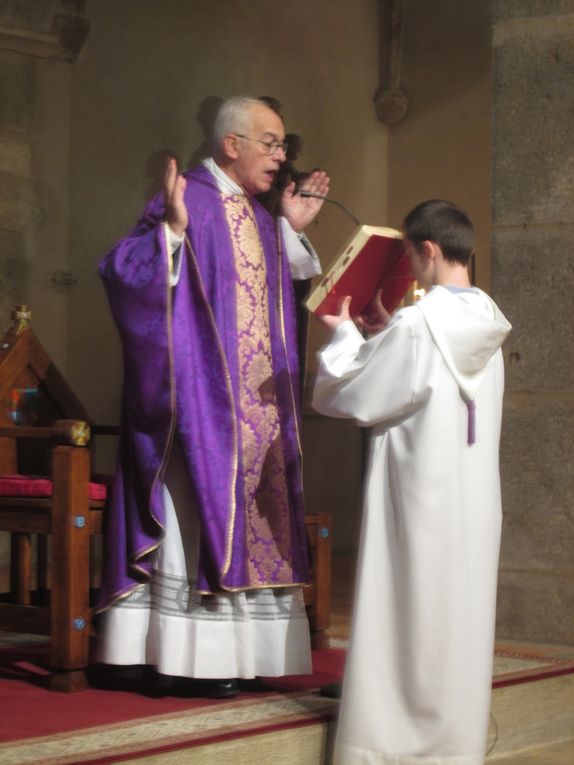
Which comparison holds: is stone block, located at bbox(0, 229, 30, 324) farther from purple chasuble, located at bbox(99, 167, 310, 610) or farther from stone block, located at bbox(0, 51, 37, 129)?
purple chasuble, located at bbox(99, 167, 310, 610)

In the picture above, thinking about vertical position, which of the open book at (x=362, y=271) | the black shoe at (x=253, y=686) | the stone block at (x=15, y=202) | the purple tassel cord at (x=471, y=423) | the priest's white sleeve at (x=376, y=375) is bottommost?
the black shoe at (x=253, y=686)

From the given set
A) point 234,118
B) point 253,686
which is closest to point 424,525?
point 253,686

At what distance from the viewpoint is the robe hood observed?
381 centimetres

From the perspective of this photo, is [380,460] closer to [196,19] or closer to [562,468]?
[562,468]

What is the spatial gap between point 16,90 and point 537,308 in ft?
13.9

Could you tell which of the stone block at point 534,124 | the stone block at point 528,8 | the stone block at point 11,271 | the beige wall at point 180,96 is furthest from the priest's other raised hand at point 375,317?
Answer: the beige wall at point 180,96

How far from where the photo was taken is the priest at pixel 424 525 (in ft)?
12.4

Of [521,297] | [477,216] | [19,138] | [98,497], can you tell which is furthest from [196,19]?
[98,497]

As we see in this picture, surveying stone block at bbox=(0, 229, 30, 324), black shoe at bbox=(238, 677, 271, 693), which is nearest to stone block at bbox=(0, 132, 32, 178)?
stone block at bbox=(0, 229, 30, 324)

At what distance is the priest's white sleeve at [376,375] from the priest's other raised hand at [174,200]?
68 cm

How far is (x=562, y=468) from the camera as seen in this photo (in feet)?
18.1

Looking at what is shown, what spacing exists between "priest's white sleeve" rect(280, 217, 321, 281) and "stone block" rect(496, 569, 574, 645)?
1.63 m

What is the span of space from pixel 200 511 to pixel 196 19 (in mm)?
6068

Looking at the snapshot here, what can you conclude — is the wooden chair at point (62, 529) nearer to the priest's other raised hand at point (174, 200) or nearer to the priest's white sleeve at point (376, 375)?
the priest's other raised hand at point (174, 200)
